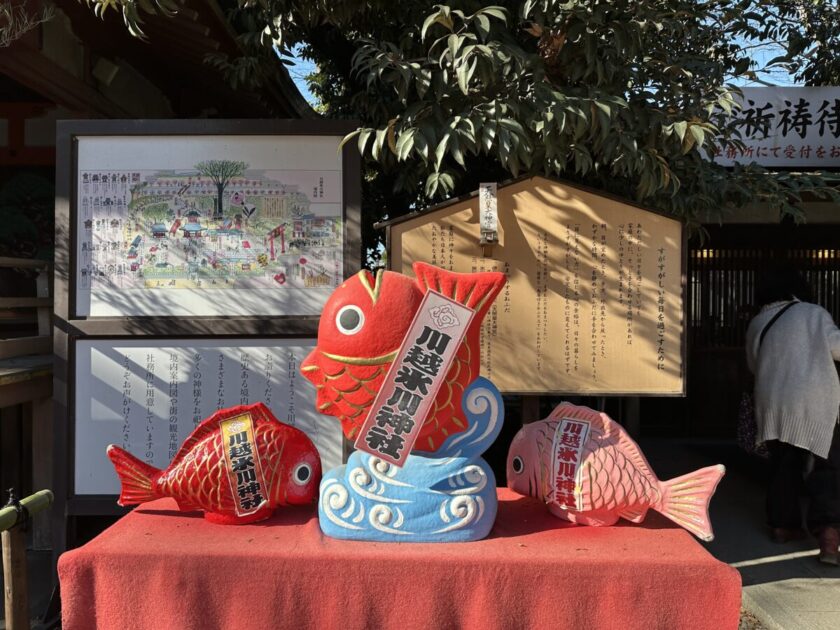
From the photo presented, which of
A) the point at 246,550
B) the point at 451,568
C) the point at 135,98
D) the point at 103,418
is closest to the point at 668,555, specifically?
the point at 451,568

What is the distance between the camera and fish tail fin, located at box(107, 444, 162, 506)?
119 inches

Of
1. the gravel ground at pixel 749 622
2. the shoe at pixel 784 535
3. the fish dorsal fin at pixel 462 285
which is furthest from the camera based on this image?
the shoe at pixel 784 535

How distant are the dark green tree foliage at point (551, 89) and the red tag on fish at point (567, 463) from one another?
1.40 m

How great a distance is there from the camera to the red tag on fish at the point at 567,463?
2947mm

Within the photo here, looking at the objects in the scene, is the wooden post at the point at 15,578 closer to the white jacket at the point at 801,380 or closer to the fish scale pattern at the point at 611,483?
the fish scale pattern at the point at 611,483

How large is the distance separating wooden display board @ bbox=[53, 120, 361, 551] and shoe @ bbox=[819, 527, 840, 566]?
3709 millimetres

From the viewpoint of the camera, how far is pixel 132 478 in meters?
3.03

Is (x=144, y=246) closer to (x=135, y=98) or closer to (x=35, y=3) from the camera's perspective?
(x=35, y=3)

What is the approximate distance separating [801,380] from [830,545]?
1.15 meters

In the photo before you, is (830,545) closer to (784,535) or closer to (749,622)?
(784,535)

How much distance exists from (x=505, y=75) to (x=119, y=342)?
2.64 meters

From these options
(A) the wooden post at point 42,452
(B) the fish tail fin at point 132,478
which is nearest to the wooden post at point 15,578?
(B) the fish tail fin at point 132,478

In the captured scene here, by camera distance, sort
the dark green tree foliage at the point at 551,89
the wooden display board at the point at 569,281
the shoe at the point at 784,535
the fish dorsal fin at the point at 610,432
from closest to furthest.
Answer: the fish dorsal fin at the point at 610,432, the dark green tree foliage at the point at 551,89, the wooden display board at the point at 569,281, the shoe at the point at 784,535

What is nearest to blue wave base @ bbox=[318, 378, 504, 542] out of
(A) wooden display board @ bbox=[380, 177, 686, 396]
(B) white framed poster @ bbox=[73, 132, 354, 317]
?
(A) wooden display board @ bbox=[380, 177, 686, 396]
